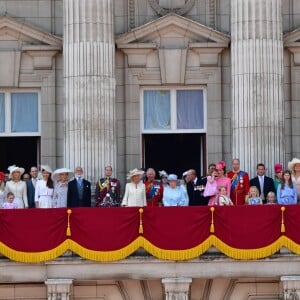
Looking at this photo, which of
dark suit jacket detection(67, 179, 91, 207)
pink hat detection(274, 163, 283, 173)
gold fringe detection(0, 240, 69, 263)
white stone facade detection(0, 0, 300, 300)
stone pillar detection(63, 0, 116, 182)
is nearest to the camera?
gold fringe detection(0, 240, 69, 263)

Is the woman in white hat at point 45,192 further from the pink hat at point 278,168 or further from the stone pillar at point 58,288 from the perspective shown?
the pink hat at point 278,168

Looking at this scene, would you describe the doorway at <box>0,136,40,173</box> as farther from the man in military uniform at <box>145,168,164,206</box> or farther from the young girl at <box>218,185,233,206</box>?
the young girl at <box>218,185,233,206</box>

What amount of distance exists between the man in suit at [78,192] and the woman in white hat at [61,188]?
0.41ft

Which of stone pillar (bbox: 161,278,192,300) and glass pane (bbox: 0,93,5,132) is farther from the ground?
glass pane (bbox: 0,93,5,132)

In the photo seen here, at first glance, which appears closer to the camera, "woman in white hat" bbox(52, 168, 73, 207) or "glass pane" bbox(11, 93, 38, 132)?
"woman in white hat" bbox(52, 168, 73, 207)

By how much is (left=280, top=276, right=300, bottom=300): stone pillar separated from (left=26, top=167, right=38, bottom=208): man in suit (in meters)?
7.45

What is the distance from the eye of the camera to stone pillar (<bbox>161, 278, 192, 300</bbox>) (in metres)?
48.1

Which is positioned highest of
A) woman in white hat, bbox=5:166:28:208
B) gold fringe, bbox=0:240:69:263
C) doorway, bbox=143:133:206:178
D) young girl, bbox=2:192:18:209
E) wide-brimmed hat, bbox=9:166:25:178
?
doorway, bbox=143:133:206:178

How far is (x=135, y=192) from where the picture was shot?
4909 cm

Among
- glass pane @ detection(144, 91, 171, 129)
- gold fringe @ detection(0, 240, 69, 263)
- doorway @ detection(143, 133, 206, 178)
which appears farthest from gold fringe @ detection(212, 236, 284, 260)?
glass pane @ detection(144, 91, 171, 129)

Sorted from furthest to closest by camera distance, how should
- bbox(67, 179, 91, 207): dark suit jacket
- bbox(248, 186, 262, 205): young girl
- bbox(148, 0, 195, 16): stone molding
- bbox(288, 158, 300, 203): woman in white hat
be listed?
bbox(148, 0, 195, 16): stone molding < bbox(67, 179, 91, 207): dark suit jacket < bbox(288, 158, 300, 203): woman in white hat < bbox(248, 186, 262, 205): young girl

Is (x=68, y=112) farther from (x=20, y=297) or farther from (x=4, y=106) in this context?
(x=20, y=297)

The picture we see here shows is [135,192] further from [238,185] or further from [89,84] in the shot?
[89,84]

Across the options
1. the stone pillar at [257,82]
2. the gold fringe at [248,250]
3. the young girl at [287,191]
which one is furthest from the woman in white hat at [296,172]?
the stone pillar at [257,82]
